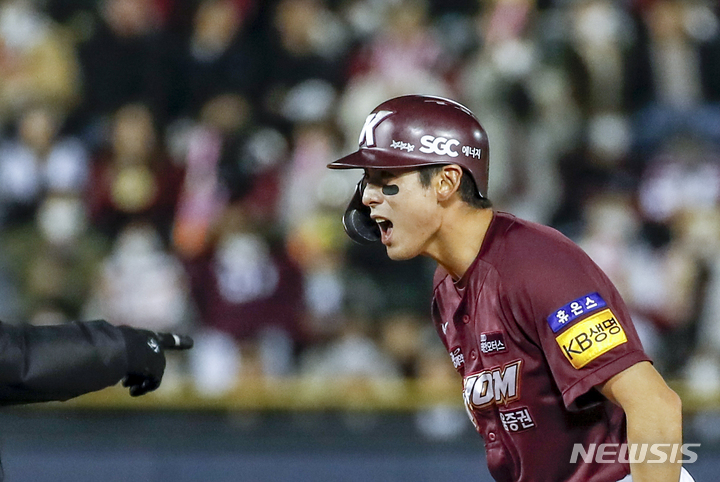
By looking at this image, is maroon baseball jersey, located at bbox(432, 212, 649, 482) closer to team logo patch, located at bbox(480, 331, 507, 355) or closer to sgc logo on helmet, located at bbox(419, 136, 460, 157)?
team logo patch, located at bbox(480, 331, 507, 355)

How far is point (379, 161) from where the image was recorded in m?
2.87

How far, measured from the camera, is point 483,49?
7.54 meters

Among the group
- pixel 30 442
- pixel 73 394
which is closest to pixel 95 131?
pixel 30 442

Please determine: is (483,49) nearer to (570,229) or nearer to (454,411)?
(570,229)

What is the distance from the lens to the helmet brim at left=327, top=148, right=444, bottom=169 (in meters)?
2.83

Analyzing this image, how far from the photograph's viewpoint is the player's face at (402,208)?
2912 millimetres

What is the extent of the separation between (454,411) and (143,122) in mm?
3125

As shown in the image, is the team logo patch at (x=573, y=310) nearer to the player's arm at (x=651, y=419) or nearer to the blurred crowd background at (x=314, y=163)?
the player's arm at (x=651, y=419)

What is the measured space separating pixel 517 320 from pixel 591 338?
22 cm

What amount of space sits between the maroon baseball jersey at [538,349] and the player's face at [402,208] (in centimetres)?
17

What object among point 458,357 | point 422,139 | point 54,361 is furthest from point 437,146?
point 54,361

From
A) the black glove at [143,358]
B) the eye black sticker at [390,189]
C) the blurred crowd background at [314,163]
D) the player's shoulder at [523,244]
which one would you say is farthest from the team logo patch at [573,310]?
the blurred crowd background at [314,163]

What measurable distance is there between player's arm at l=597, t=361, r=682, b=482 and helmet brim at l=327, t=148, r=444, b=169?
801 mm

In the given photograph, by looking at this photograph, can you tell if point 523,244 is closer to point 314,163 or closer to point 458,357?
point 458,357
